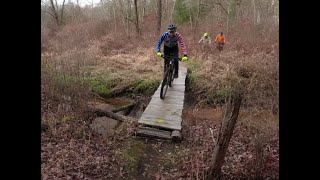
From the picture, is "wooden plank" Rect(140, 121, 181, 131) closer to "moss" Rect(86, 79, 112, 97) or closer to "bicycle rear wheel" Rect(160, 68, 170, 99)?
"bicycle rear wheel" Rect(160, 68, 170, 99)

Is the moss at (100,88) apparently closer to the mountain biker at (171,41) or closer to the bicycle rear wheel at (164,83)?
the bicycle rear wheel at (164,83)

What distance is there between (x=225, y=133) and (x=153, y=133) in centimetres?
265

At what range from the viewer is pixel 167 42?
9.12 m

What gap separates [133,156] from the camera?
6.20 m

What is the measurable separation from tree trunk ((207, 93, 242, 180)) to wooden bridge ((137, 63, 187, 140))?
1971 mm

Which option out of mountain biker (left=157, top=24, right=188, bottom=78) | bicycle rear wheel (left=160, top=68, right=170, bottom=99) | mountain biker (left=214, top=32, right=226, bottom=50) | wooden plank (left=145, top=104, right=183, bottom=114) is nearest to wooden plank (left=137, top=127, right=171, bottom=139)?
wooden plank (left=145, top=104, right=183, bottom=114)

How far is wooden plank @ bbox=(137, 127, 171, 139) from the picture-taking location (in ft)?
23.6

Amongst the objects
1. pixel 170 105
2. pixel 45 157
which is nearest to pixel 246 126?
pixel 170 105

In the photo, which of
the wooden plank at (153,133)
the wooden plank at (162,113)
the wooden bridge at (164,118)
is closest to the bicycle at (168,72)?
the wooden bridge at (164,118)

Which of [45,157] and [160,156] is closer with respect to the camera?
[45,157]

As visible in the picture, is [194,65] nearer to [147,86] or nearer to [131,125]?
[147,86]
